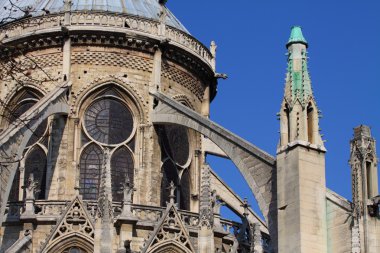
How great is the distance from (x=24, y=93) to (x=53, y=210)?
5.37 m

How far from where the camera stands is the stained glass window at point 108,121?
35938 millimetres

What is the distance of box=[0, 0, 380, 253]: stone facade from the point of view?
31.2 metres

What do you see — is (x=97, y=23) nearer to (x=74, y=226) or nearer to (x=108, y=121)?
(x=108, y=121)

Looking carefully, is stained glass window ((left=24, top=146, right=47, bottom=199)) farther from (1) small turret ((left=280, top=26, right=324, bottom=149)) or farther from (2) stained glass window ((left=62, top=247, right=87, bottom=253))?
(1) small turret ((left=280, top=26, right=324, bottom=149))

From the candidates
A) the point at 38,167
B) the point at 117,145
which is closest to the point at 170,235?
the point at 117,145

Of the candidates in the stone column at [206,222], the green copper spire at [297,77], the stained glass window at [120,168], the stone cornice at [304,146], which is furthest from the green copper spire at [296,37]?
the stained glass window at [120,168]

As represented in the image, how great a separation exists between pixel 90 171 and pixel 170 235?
4.32m

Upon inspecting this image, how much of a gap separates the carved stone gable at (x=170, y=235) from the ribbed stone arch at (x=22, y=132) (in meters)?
4.47

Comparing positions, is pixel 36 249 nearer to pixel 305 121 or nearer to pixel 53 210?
pixel 53 210

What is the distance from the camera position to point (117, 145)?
35719mm

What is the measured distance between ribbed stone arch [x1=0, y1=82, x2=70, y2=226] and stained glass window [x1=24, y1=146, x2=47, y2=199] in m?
1.61

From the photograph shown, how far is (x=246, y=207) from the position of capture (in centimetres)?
3509

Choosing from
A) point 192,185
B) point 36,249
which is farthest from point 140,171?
point 36,249

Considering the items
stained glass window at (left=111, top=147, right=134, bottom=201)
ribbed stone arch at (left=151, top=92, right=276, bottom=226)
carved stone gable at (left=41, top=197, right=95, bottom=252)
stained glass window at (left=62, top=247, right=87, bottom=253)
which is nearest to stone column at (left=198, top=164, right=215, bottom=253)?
ribbed stone arch at (left=151, top=92, right=276, bottom=226)
